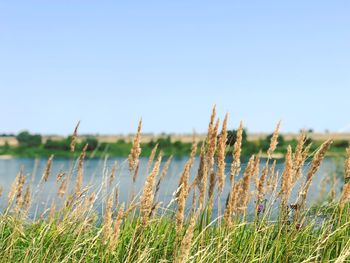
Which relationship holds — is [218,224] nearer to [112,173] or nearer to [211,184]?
[211,184]

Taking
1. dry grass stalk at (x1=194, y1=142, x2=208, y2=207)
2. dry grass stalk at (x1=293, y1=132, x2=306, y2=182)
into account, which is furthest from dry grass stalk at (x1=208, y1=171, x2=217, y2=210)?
dry grass stalk at (x1=293, y1=132, x2=306, y2=182)

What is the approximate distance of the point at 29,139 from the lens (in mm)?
75562

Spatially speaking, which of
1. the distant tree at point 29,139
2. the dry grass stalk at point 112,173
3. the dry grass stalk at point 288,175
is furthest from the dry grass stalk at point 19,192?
the distant tree at point 29,139

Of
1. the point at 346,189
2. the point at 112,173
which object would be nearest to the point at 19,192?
the point at 112,173

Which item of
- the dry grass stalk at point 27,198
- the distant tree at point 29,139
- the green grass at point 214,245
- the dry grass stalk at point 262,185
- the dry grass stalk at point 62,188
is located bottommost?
the distant tree at point 29,139

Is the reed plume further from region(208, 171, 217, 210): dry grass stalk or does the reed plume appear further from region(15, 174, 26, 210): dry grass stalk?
region(15, 174, 26, 210): dry grass stalk

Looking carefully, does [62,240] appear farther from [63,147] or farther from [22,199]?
[63,147]

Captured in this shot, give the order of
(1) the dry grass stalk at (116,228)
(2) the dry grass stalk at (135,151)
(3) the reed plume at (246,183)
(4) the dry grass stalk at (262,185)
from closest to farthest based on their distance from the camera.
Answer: (1) the dry grass stalk at (116,228) < (3) the reed plume at (246,183) < (2) the dry grass stalk at (135,151) < (4) the dry grass stalk at (262,185)

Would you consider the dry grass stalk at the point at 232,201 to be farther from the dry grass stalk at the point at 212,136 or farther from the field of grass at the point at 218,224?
the dry grass stalk at the point at 212,136

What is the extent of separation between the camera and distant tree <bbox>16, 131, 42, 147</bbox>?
7500 cm

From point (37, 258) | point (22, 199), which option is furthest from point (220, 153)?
point (22, 199)

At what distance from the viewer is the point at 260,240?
460 cm

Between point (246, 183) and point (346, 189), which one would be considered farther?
point (246, 183)

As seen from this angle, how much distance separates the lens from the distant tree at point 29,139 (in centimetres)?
7500
